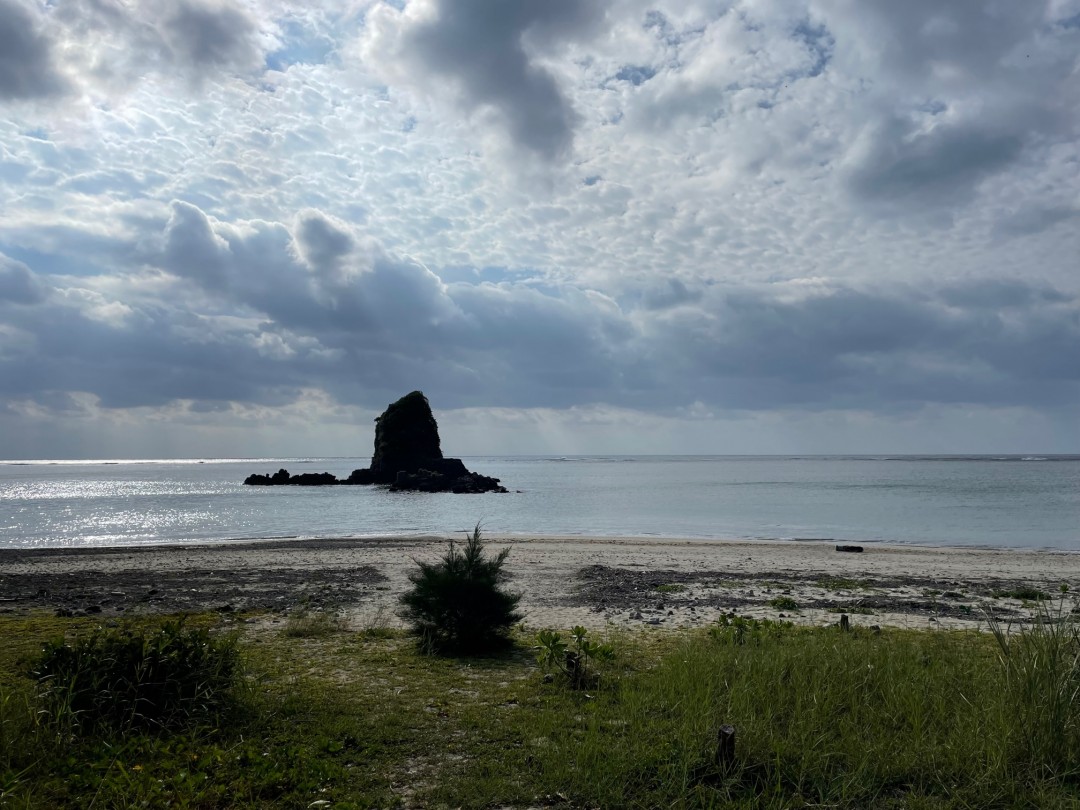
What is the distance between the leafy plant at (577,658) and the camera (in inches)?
338

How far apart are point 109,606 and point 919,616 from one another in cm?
1725

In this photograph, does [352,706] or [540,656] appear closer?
[352,706]

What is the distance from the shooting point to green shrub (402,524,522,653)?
10.7 meters

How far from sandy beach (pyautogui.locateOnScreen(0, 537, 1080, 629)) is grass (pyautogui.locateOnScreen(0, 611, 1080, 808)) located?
488 centimetres

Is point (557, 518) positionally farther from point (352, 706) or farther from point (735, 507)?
point (352, 706)

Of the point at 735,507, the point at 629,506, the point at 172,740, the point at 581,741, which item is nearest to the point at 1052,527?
the point at 735,507

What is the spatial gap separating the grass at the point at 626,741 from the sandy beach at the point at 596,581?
16.0 feet

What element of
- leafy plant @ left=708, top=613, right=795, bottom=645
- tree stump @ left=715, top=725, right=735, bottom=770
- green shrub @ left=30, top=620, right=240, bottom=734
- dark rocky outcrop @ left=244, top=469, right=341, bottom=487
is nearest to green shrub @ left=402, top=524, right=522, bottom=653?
leafy plant @ left=708, top=613, right=795, bottom=645

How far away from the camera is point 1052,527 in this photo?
42.7 meters

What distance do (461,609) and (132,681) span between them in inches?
193

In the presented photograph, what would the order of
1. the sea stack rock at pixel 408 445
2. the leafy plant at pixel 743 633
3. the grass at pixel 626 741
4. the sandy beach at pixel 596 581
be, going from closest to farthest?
the grass at pixel 626 741 < the leafy plant at pixel 743 633 < the sandy beach at pixel 596 581 < the sea stack rock at pixel 408 445

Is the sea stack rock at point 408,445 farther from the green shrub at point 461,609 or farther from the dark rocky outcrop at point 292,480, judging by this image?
the green shrub at point 461,609

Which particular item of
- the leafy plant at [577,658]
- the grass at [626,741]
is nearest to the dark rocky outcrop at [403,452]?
the leafy plant at [577,658]

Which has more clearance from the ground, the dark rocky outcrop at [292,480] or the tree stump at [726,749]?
the tree stump at [726,749]
